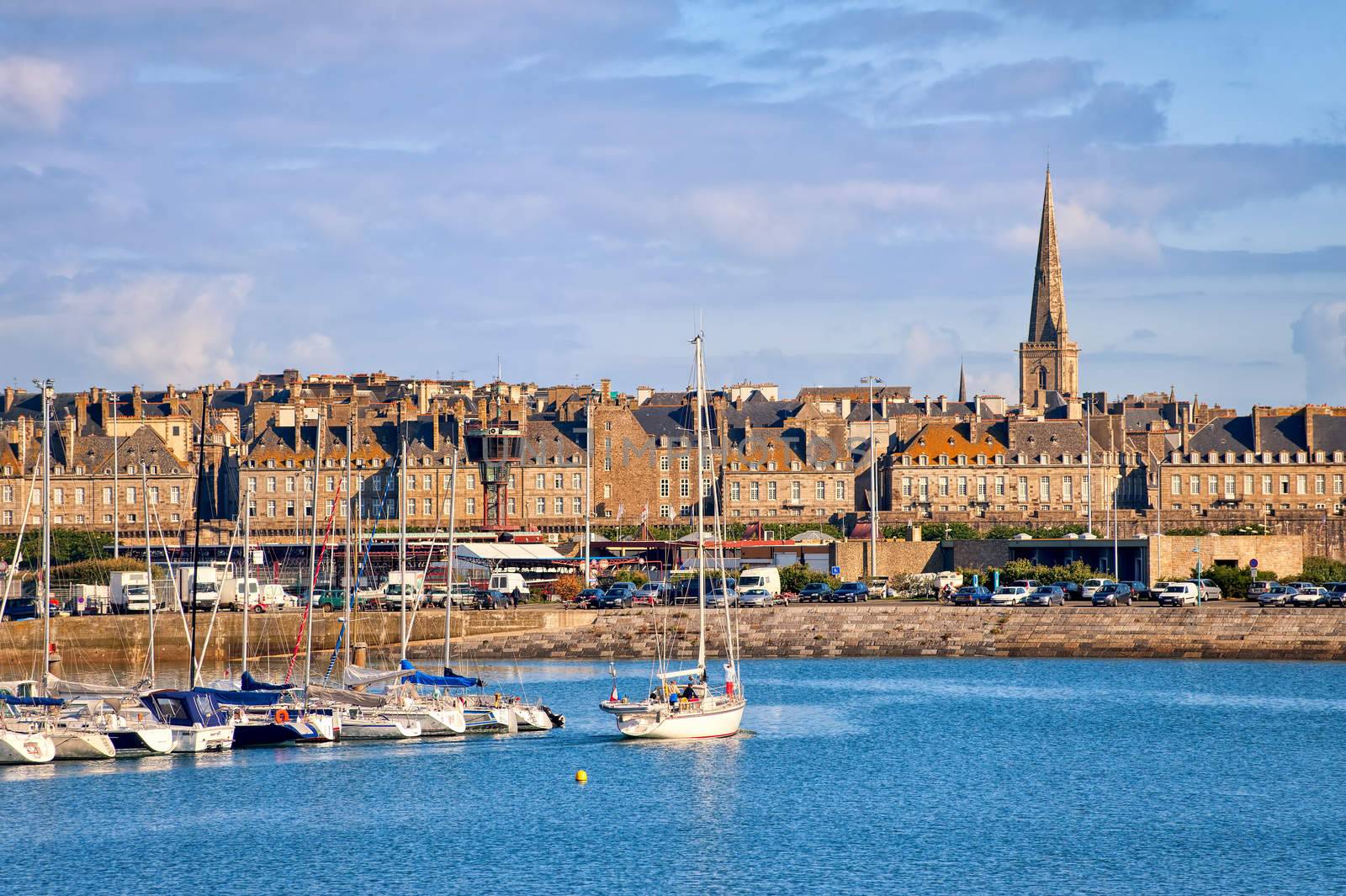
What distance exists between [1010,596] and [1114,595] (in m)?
4.35

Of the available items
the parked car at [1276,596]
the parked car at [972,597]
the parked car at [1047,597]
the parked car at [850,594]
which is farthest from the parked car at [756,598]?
the parked car at [1276,596]

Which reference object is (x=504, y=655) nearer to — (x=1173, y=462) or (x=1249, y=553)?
(x=1249, y=553)

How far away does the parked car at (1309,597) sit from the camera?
7394 cm

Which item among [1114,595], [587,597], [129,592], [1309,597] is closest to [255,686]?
[129,592]

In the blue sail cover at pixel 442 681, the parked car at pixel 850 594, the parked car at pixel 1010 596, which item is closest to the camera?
the blue sail cover at pixel 442 681

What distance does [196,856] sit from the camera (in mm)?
37219

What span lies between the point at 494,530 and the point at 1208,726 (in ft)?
210

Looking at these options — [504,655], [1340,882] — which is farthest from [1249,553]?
[1340,882]

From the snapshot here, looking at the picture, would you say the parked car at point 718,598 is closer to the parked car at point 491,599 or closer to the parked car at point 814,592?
the parked car at point 814,592

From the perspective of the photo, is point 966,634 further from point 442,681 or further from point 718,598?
point 442,681

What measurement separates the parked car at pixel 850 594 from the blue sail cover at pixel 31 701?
39808mm

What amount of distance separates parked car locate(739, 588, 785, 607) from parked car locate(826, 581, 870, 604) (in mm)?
3005

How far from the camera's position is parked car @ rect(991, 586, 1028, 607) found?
77125 millimetres

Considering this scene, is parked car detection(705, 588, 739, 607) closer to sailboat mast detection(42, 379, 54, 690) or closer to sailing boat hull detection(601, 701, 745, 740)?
sailing boat hull detection(601, 701, 745, 740)
